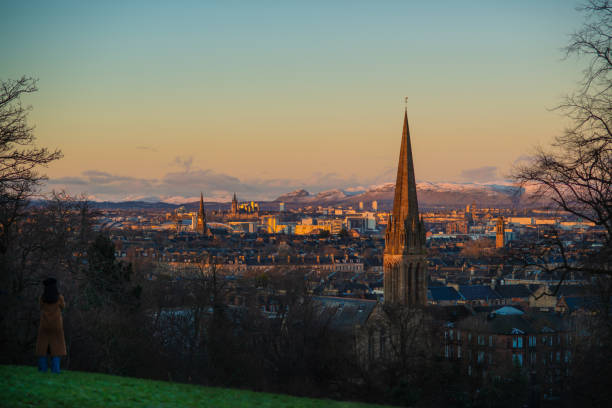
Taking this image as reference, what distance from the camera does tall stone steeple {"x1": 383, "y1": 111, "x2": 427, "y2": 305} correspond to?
210 feet

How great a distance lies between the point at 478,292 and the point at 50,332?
300 feet

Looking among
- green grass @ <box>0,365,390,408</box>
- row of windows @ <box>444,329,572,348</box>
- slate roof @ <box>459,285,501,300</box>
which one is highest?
green grass @ <box>0,365,390,408</box>

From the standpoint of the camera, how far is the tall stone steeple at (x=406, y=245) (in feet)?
210

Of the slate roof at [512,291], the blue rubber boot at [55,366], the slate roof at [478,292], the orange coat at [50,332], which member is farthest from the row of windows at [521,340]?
the orange coat at [50,332]

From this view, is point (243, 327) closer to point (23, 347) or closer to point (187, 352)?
point (187, 352)

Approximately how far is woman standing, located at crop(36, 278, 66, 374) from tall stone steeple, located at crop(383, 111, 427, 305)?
48.9 meters

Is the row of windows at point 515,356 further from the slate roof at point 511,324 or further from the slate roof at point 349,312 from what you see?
the slate roof at point 349,312

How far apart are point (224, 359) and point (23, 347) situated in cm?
1367

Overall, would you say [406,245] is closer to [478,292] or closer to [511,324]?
[511,324]

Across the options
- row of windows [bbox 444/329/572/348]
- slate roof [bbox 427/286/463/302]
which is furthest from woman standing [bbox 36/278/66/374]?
slate roof [bbox 427/286/463/302]

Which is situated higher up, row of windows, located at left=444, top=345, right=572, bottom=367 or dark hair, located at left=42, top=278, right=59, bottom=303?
dark hair, located at left=42, top=278, right=59, bottom=303

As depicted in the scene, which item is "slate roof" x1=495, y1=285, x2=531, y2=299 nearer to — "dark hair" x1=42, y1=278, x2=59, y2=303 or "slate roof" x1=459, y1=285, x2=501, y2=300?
"slate roof" x1=459, y1=285, x2=501, y2=300

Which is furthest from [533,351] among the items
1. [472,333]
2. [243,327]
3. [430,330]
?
[243,327]

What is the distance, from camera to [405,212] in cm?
6488
